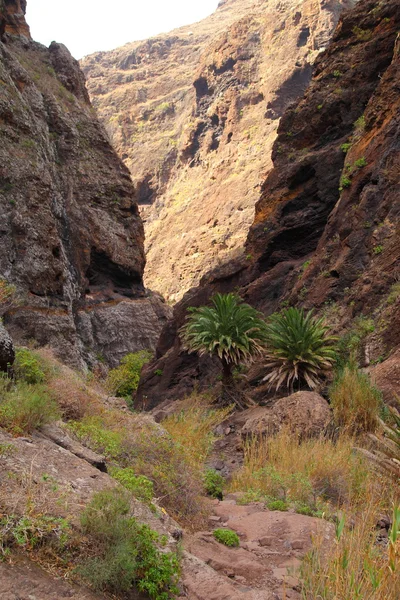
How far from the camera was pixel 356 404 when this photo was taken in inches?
393

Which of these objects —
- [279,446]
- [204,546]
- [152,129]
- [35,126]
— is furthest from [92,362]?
[152,129]

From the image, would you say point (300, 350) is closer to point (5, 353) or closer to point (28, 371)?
point (28, 371)

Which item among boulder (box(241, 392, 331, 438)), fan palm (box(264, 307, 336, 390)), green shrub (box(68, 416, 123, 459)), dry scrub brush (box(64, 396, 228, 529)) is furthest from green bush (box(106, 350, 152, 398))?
green shrub (box(68, 416, 123, 459))

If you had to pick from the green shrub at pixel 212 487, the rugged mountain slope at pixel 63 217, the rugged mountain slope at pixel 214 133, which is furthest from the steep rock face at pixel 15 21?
the green shrub at pixel 212 487

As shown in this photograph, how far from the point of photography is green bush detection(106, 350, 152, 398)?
2891 centimetres

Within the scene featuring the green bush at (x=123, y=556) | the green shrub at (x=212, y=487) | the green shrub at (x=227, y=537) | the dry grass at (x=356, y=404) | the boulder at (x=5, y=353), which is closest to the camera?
the green bush at (x=123, y=556)

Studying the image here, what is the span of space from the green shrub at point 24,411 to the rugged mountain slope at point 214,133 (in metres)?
50.2

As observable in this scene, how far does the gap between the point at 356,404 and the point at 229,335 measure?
253 inches

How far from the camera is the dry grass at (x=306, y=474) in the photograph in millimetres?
6605

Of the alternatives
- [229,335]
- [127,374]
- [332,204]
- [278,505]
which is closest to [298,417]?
[278,505]

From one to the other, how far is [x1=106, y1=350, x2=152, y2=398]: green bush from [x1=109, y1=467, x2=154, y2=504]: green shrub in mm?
21762

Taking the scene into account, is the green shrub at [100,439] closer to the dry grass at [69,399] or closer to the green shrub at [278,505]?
the dry grass at [69,399]

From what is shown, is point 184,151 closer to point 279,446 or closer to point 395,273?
point 395,273

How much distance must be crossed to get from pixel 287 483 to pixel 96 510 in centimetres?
370
